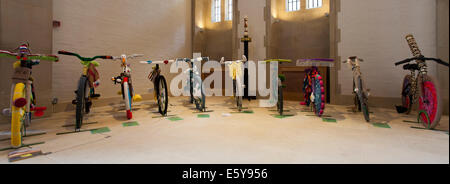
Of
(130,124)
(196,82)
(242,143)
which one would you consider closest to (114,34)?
(196,82)

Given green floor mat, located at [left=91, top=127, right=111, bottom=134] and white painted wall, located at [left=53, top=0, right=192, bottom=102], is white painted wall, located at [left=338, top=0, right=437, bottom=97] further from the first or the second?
green floor mat, located at [left=91, top=127, right=111, bottom=134]

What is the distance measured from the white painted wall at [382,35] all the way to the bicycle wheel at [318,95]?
1829 millimetres

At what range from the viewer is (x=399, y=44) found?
4.18 m

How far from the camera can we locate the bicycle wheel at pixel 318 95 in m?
3.13

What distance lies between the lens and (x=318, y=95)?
3.29m

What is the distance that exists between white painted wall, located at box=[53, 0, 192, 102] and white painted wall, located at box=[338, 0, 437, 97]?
435cm

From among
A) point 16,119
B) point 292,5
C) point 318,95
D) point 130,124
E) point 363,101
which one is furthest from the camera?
point 292,5

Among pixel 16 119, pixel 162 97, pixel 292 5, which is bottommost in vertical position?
pixel 16 119

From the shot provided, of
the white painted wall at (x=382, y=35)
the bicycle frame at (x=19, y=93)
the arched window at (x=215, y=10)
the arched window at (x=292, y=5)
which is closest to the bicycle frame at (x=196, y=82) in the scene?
the bicycle frame at (x=19, y=93)

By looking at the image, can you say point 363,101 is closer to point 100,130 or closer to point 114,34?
point 100,130

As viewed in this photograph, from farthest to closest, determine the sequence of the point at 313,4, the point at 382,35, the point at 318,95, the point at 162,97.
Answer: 1. the point at 313,4
2. the point at 382,35
3. the point at 162,97
4. the point at 318,95

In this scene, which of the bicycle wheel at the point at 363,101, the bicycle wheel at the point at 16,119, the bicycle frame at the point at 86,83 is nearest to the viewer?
the bicycle wheel at the point at 16,119

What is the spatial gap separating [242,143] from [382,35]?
4.17 m

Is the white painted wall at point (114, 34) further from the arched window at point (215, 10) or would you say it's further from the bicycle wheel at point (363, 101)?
the bicycle wheel at point (363, 101)
